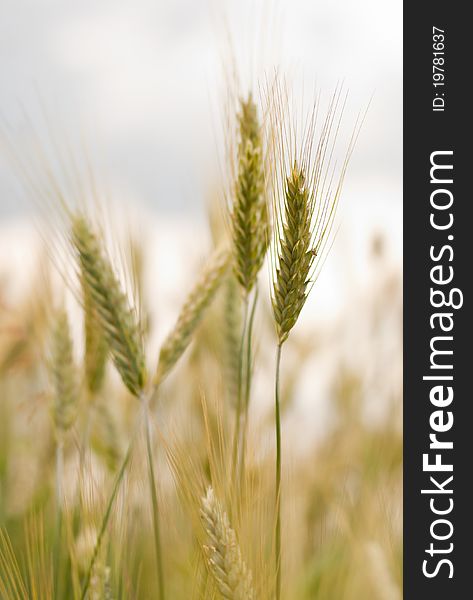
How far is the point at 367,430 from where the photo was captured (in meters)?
2.26

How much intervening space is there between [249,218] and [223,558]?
394mm

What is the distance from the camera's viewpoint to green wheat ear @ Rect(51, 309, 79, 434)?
1.10 metres

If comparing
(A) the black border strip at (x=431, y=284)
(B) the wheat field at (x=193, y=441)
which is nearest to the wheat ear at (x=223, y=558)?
(B) the wheat field at (x=193, y=441)

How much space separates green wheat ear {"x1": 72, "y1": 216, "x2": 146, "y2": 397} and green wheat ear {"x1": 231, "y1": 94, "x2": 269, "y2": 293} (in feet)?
0.47

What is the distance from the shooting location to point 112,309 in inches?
38.0

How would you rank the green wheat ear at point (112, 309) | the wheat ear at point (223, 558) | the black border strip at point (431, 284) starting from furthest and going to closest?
the black border strip at point (431, 284)
the green wheat ear at point (112, 309)
the wheat ear at point (223, 558)

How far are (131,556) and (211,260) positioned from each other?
42 cm

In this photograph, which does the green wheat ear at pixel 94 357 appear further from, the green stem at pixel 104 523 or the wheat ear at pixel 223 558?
the wheat ear at pixel 223 558

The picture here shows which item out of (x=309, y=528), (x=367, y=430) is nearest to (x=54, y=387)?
(x=309, y=528)

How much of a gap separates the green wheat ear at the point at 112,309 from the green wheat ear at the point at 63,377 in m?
0.19

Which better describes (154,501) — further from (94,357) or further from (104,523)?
(94,357)

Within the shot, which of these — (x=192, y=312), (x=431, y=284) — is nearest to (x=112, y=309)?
(x=192, y=312)

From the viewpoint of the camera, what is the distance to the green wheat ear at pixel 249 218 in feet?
3.13

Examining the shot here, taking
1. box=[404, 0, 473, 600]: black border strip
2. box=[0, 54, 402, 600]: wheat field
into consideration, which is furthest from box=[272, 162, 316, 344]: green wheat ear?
box=[404, 0, 473, 600]: black border strip
